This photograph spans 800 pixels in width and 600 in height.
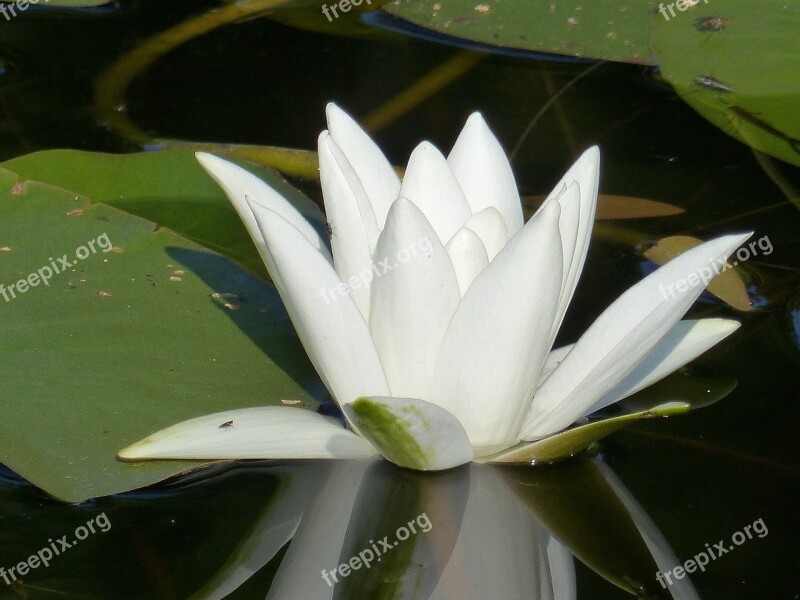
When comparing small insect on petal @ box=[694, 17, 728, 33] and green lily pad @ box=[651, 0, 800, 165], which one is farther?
small insect on petal @ box=[694, 17, 728, 33]

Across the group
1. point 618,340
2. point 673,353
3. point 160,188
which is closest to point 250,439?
point 618,340

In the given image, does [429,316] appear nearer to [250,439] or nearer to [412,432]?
[412,432]

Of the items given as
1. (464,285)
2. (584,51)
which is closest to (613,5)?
(584,51)

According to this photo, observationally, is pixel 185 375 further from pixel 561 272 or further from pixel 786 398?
pixel 786 398

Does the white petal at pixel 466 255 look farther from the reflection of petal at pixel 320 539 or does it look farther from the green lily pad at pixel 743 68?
the green lily pad at pixel 743 68

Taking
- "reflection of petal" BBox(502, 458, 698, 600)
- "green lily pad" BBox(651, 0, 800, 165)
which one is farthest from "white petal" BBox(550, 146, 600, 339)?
"green lily pad" BBox(651, 0, 800, 165)

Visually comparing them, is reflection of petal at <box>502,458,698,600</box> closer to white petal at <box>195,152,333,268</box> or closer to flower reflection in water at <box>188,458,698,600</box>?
flower reflection in water at <box>188,458,698,600</box>

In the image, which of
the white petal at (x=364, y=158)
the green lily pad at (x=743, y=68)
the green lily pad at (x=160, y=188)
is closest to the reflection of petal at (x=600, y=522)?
the white petal at (x=364, y=158)
